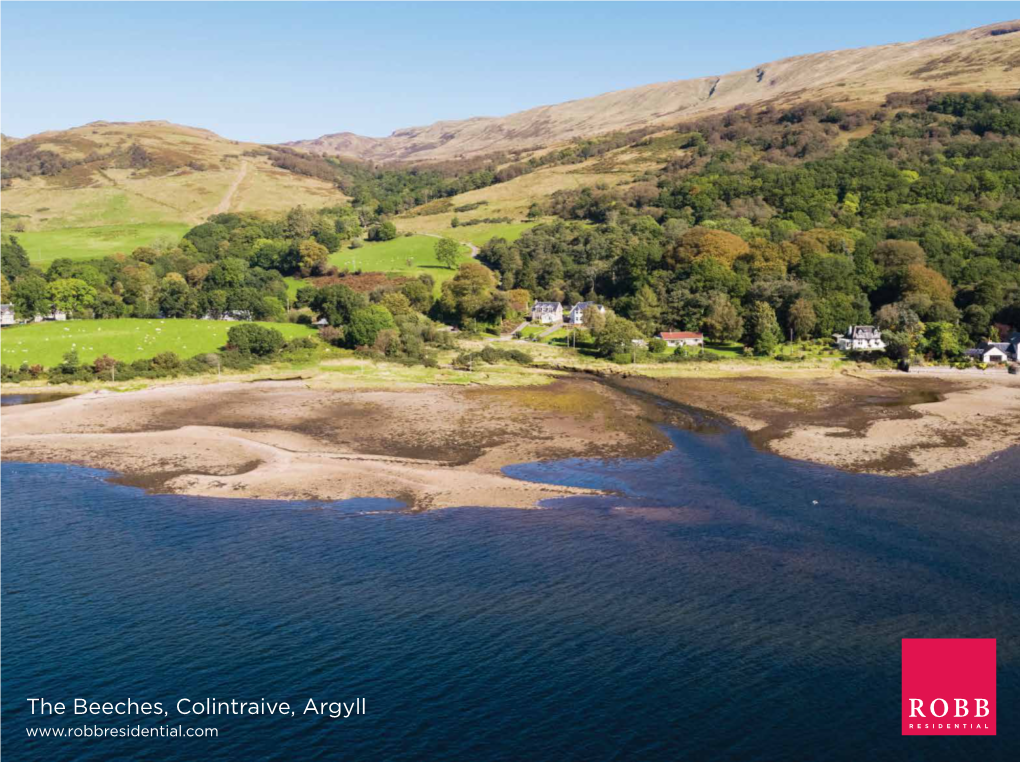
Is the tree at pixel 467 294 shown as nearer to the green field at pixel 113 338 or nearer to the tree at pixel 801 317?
the green field at pixel 113 338

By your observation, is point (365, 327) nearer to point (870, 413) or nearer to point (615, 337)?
point (615, 337)

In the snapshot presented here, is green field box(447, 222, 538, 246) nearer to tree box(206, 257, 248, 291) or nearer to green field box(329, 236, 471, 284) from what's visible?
green field box(329, 236, 471, 284)

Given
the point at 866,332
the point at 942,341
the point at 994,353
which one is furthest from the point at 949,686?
the point at 866,332

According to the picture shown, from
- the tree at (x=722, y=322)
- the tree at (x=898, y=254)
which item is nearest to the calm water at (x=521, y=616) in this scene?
the tree at (x=722, y=322)

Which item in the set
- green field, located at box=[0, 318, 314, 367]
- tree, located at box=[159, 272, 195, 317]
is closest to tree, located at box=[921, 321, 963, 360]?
green field, located at box=[0, 318, 314, 367]

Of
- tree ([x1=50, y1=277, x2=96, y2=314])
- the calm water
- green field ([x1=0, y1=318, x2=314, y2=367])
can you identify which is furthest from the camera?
tree ([x1=50, y1=277, x2=96, y2=314])

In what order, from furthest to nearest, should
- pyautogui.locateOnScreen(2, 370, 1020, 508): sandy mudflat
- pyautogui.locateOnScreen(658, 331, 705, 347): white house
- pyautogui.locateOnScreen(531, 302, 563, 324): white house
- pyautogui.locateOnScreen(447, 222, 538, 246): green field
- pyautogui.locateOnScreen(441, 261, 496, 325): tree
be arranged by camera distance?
pyautogui.locateOnScreen(447, 222, 538, 246): green field < pyautogui.locateOnScreen(531, 302, 563, 324): white house < pyautogui.locateOnScreen(441, 261, 496, 325): tree < pyautogui.locateOnScreen(658, 331, 705, 347): white house < pyautogui.locateOnScreen(2, 370, 1020, 508): sandy mudflat
